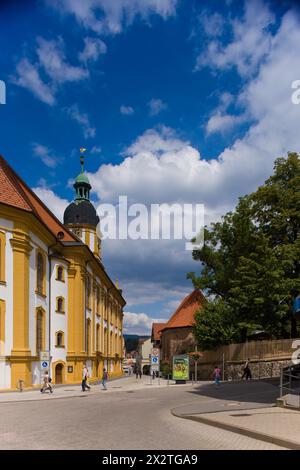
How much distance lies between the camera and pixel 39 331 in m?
36.7

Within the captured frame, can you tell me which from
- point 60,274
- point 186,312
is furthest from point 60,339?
point 186,312

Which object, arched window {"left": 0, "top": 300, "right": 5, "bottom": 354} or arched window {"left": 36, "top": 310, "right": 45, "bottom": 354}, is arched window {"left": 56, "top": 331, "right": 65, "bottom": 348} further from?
arched window {"left": 0, "top": 300, "right": 5, "bottom": 354}

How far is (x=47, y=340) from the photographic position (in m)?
38.3

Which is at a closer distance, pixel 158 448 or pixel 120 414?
pixel 158 448

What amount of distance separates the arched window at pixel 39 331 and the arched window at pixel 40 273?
1.64m

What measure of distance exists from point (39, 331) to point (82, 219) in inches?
1275

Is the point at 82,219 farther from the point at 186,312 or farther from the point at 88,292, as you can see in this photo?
the point at 88,292

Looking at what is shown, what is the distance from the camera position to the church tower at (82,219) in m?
67.8

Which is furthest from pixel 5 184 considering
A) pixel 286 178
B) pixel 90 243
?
pixel 90 243

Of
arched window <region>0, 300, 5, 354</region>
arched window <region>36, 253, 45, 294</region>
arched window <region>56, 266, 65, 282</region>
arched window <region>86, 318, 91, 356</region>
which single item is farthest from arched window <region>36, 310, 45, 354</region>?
arched window <region>86, 318, 91, 356</region>

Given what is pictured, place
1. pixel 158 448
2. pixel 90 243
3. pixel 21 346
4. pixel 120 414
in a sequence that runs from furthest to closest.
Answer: pixel 90 243 → pixel 21 346 → pixel 120 414 → pixel 158 448
